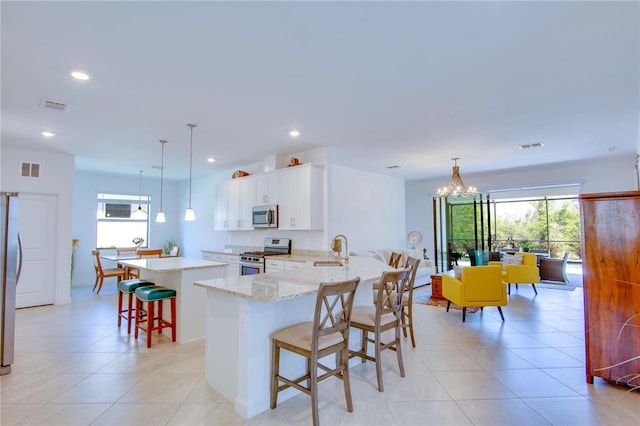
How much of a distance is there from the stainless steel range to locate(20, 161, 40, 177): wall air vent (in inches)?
149

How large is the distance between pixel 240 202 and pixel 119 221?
3.95m

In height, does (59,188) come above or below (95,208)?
above

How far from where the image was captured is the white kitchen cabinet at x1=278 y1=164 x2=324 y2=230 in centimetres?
509

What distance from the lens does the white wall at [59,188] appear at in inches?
213

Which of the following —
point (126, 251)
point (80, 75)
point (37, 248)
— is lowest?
point (126, 251)

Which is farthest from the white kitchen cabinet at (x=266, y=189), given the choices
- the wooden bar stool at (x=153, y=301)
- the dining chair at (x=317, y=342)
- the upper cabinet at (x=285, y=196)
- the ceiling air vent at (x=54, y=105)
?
the dining chair at (x=317, y=342)

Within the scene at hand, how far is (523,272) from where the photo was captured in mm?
6445

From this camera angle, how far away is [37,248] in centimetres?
548

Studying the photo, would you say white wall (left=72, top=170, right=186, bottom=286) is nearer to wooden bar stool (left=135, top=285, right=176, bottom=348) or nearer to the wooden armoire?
wooden bar stool (left=135, top=285, right=176, bottom=348)

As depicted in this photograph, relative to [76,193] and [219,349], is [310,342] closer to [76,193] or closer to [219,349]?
[219,349]

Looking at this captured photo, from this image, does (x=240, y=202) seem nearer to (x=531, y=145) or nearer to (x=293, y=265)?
(x=293, y=265)

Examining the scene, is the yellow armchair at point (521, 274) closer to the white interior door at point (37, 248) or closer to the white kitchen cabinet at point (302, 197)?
the white kitchen cabinet at point (302, 197)

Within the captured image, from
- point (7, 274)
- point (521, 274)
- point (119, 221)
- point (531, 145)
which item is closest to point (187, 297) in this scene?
point (7, 274)

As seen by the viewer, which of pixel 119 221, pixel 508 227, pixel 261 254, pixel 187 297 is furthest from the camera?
pixel 508 227
